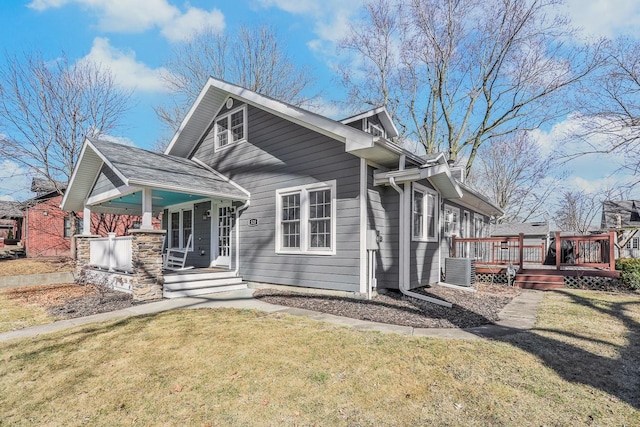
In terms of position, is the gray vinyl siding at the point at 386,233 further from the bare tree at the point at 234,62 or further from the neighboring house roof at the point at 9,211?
the neighboring house roof at the point at 9,211

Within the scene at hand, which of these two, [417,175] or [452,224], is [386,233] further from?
[452,224]

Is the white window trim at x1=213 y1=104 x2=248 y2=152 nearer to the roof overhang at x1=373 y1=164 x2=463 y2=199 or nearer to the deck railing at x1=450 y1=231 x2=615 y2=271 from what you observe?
the roof overhang at x1=373 y1=164 x2=463 y2=199

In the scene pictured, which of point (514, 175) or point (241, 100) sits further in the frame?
point (514, 175)

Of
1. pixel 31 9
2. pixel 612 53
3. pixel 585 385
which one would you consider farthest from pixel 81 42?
pixel 612 53

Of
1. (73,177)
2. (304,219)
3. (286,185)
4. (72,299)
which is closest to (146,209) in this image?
(72,299)

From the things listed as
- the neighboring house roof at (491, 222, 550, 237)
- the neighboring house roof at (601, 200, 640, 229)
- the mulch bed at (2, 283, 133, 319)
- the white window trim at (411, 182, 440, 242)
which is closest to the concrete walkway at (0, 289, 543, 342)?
the mulch bed at (2, 283, 133, 319)

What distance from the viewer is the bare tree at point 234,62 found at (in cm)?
2128

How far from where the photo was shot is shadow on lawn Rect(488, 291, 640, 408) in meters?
3.33

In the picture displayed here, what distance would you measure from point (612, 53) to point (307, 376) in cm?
1559

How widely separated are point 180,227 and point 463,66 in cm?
1609

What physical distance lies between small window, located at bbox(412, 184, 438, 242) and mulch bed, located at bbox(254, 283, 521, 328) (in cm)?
143

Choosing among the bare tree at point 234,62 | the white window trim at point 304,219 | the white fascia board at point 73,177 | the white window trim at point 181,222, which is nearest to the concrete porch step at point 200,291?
the white window trim at point 304,219

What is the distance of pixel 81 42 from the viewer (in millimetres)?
15305

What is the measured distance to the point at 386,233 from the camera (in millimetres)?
7930
